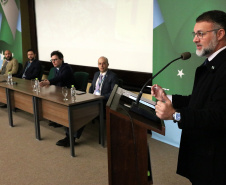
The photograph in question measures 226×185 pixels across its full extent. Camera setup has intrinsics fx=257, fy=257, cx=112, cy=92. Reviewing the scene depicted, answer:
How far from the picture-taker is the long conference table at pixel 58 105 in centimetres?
312

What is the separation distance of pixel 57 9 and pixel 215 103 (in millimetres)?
5065

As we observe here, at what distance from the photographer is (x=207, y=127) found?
3.99 feet

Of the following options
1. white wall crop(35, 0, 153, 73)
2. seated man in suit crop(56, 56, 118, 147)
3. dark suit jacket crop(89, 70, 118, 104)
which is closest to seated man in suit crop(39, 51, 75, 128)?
seated man in suit crop(56, 56, 118, 147)

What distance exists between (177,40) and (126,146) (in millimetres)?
1994

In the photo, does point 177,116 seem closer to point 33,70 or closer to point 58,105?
point 58,105

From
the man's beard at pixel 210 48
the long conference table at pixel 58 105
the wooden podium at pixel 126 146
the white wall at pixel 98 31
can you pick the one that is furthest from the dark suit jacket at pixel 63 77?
the man's beard at pixel 210 48

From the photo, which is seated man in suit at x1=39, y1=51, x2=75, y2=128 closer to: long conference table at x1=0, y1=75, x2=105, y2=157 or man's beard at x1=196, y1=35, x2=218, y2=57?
long conference table at x1=0, y1=75, x2=105, y2=157

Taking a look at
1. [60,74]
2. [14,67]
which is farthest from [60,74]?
[14,67]

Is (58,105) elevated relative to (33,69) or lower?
lower

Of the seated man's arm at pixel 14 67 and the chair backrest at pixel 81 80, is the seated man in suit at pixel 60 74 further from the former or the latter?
the seated man's arm at pixel 14 67

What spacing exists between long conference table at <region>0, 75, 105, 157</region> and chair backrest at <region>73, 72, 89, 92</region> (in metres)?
0.45

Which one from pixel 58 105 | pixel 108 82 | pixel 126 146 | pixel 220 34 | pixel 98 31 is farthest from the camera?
pixel 98 31

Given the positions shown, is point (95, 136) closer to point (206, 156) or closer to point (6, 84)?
point (6, 84)

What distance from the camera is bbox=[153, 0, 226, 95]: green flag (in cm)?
293
